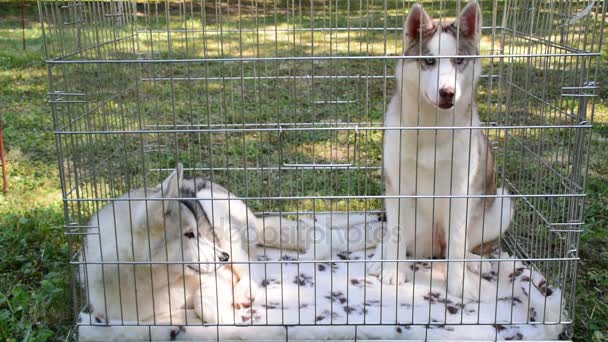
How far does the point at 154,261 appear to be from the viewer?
110 inches

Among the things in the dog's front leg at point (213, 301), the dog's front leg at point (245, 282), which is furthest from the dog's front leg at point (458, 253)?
the dog's front leg at point (213, 301)

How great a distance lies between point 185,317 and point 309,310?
0.59 m

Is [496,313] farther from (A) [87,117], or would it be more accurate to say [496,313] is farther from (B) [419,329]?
(A) [87,117]

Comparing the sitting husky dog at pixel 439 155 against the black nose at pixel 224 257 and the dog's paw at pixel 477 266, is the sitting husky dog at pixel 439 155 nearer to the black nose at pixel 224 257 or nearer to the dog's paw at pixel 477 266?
the dog's paw at pixel 477 266

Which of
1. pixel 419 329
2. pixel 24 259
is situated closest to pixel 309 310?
pixel 419 329

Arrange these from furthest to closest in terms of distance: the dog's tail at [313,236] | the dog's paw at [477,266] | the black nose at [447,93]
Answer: the dog's tail at [313,236]
the dog's paw at [477,266]
the black nose at [447,93]

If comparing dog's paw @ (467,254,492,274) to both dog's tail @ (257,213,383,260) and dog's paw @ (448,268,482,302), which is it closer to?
dog's paw @ (448,268,482,302)

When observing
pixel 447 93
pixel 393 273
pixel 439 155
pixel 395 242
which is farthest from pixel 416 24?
pixel 393 273

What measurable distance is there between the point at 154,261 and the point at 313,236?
1.07m

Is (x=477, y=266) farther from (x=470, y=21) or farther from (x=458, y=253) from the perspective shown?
(x=470, y=21)

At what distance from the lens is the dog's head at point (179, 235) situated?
2.74 m

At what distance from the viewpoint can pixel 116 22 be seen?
3.49m

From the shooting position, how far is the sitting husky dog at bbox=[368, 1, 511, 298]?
9.31ft

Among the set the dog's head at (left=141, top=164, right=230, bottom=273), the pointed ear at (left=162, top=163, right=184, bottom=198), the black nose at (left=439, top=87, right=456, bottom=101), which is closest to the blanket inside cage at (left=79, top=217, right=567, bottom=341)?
the dog's head at (left=141, top=164, right=230, bottom=273)
